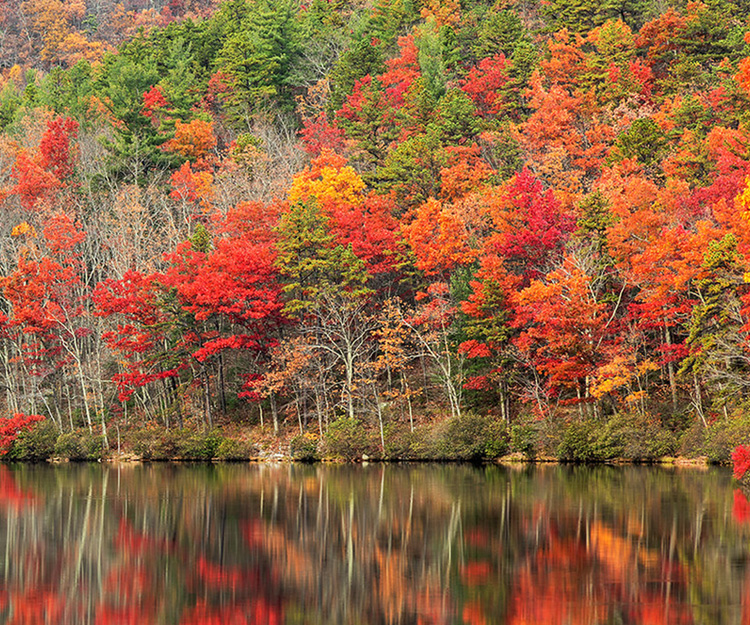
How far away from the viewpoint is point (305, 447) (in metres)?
45.1

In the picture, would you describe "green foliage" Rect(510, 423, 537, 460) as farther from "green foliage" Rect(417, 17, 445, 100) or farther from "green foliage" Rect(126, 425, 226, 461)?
"green foliage" Rect(417, 17, 445, 100)

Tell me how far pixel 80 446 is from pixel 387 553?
33850mm

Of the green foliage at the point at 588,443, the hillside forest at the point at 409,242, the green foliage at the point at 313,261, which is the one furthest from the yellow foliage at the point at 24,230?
the green foliage at the point at 588,443

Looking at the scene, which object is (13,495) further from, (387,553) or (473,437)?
(473,437)

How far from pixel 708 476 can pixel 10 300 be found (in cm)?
3654

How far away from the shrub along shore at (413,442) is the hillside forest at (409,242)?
0.60 feet

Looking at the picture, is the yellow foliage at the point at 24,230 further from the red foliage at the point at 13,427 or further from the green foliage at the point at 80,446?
the green foliage at the point at 80,446

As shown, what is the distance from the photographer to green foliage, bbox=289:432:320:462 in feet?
148

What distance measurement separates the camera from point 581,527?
2162 centimetres

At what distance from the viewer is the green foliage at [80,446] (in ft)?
164

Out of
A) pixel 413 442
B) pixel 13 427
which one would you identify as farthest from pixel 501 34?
pixel 13 427

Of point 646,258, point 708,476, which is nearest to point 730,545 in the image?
point 708,476

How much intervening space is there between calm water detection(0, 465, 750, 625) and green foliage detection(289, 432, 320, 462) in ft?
38.9

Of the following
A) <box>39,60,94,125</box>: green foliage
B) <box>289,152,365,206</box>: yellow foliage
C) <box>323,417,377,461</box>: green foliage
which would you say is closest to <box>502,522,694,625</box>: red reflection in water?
<box>323,417,377,461</box>: green foliage
